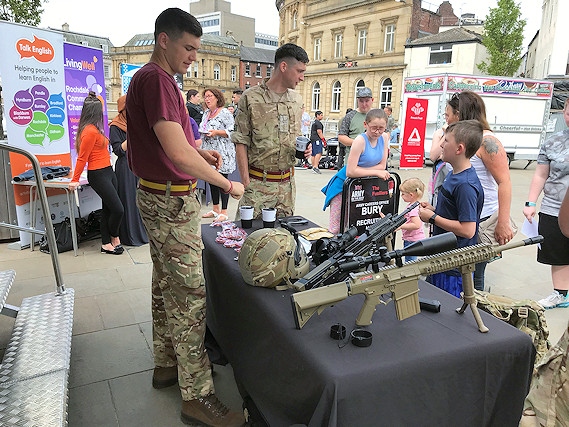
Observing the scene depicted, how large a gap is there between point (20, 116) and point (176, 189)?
4.05 meters

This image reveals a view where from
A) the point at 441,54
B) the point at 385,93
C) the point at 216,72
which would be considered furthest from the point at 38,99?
the point at 216,72

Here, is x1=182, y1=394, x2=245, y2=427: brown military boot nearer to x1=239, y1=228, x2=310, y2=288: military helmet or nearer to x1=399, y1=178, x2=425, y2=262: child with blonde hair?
x1=239, y1=228, x2=310, y2=288: military helmet

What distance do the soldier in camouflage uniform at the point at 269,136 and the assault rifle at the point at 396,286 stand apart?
1799mm

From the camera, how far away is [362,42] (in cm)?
3841

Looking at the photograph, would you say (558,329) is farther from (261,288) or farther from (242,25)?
(242,25)

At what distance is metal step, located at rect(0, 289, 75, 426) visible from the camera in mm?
1896

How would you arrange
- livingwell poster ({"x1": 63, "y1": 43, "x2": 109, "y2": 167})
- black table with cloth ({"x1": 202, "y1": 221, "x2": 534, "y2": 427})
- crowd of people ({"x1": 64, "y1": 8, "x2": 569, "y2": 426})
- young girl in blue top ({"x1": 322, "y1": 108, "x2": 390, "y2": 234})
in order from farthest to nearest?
1. livingwell poster ({"x1": 63, "y1": 43, "x2": 109, "y2": 167})
2. young girl in blue top ({"x1": 322, "y1": 108, "x2": 390, "y2": 234})
3. crowd of people ({"x1": 64, "y1": 8, "x2": 569, "y2": 426})
4. black table with cloth ({"x1": 202, "y1": 221, "x2": 534, "y2": 427})

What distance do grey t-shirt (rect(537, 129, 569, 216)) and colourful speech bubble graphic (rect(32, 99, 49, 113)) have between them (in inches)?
224

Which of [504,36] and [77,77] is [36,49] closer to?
[77,77]

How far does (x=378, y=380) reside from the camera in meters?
1.43

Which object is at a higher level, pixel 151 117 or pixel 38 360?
pixel 151 117

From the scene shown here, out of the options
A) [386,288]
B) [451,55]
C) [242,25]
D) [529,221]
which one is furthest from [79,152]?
[242,25]

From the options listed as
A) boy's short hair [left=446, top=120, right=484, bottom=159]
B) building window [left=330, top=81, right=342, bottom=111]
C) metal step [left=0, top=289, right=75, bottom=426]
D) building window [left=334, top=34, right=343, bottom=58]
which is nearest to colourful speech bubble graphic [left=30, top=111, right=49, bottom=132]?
metal step [left=0, top=289, right=75, bottom=426]

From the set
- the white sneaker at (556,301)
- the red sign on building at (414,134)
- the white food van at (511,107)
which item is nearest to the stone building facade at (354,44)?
the white food van at (511,107)
